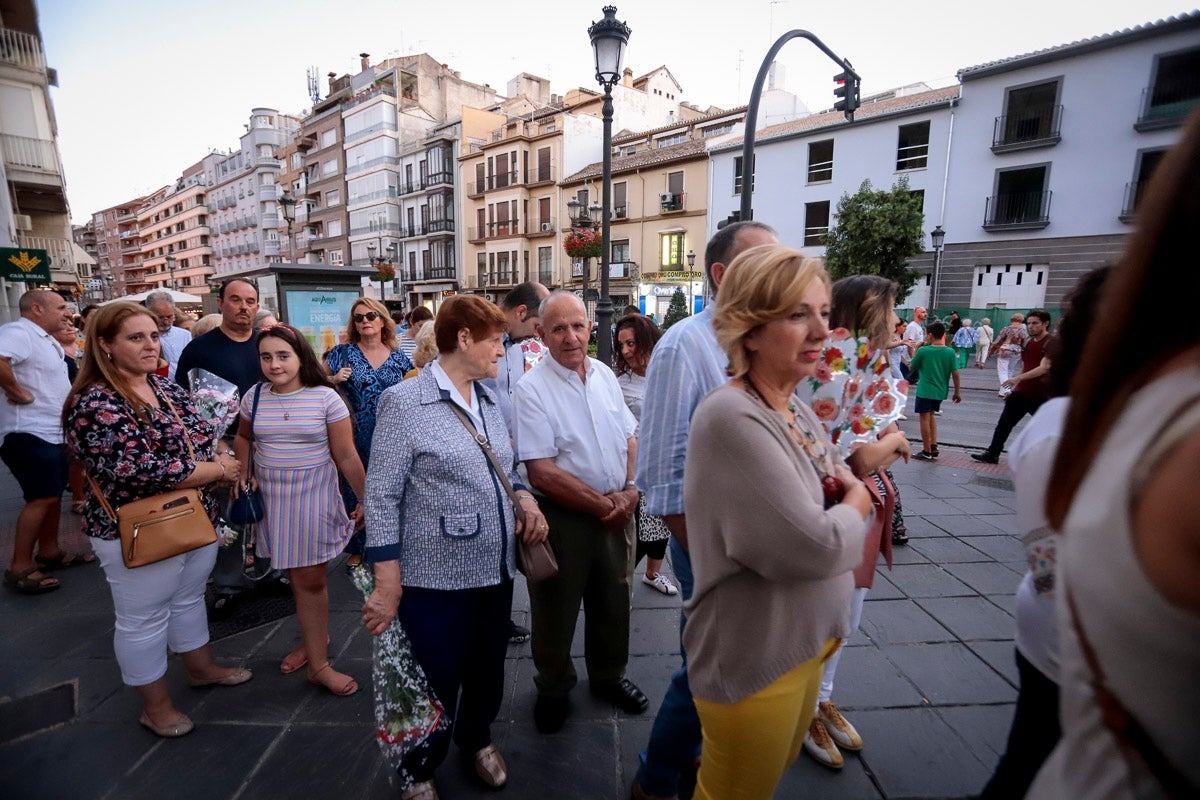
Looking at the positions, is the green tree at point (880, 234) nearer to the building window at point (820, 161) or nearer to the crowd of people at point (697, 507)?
the building window at point (820, 161)

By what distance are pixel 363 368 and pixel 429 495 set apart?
7.83 feet

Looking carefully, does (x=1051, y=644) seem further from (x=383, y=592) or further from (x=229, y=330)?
(x=229, y=330)

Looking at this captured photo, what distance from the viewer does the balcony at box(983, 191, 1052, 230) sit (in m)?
19.7

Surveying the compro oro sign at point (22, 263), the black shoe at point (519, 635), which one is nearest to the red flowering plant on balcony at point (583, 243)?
the black shoe at point (519, 635)

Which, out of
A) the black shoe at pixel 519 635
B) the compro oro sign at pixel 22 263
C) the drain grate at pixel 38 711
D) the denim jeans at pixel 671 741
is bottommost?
the black shoe at pixel 519 635

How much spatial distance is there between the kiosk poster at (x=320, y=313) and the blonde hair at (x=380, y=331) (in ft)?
8.46

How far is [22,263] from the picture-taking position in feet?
39.7

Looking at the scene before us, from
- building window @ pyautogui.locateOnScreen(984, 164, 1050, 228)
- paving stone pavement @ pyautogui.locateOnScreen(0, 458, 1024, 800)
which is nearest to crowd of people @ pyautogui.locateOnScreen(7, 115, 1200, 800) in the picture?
paving stone pavement @ pyautogui.locateOnScreen(0, 458, 1024, 800)

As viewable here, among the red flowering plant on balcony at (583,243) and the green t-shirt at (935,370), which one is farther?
the red flowering plant on balcony at (583,243)

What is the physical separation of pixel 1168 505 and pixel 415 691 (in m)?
2.19

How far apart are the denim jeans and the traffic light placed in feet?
30.6

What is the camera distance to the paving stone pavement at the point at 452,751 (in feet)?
7.39

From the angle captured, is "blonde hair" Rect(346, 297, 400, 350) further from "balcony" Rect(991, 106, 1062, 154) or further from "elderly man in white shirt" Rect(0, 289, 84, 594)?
"balcony" Rect(991, 106, 1062, 154)

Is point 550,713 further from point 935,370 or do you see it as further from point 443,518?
point 935,370
